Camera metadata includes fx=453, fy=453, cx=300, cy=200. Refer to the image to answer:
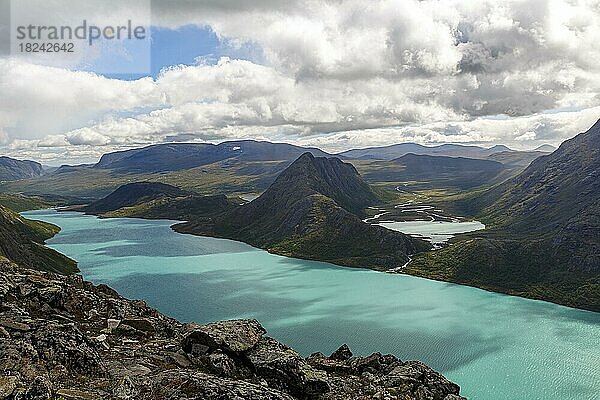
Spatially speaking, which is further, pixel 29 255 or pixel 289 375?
pixel 29 255

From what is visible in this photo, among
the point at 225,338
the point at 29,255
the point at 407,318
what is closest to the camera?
the point at 225,338

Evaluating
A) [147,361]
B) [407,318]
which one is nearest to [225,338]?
[147,361]

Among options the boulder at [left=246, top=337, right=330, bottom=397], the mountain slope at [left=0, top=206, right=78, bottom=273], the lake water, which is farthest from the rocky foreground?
the mountain slope at [left=0, top=206, right=78, bottom=273]

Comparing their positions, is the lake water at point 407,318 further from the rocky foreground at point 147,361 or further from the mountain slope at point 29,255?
the rocky foreground at point 147,361

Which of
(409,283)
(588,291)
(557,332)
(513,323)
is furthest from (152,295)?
(588,291)

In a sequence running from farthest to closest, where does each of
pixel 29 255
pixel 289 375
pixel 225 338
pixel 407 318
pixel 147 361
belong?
pixel 29 255 < pixel 407 318 < pixel 225 338 < pixel 289 375 < pixel 147 361

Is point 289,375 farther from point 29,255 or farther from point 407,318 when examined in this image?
point 29,255
